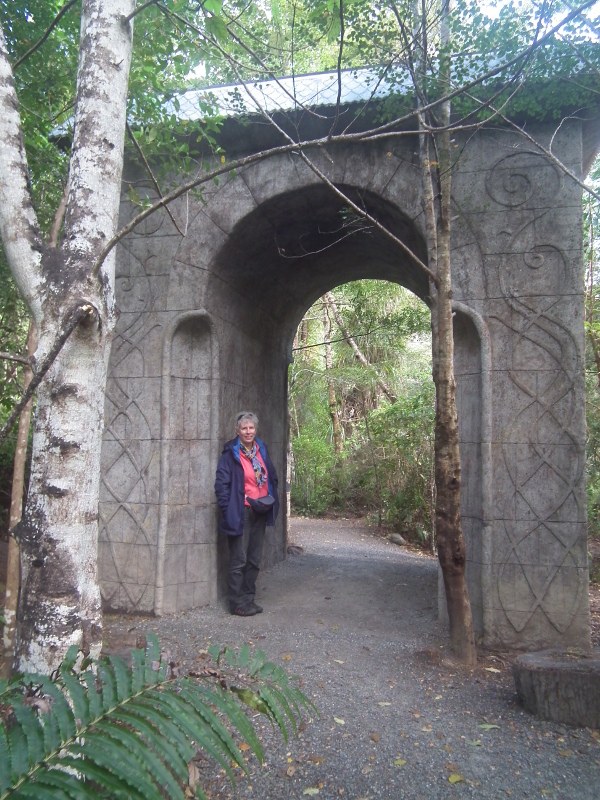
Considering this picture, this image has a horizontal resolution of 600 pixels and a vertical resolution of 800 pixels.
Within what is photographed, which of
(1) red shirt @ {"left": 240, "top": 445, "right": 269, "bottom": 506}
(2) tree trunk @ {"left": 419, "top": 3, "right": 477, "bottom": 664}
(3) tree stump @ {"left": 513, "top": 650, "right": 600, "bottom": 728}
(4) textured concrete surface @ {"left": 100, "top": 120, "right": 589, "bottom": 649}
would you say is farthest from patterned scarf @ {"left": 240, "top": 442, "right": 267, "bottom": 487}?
(3) tree stump @ {"left": 513, "top": 650, "right": 600, "bottom": 728}

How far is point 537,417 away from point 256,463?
2.50 m

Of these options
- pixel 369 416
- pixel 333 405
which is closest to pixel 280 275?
pixel 369 416

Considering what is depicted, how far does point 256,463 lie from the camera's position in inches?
219

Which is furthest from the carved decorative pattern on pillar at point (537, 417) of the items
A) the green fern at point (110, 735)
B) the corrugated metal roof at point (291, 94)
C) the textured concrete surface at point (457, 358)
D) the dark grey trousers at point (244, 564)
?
the green fern at point (110, 735)

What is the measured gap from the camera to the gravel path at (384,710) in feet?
8.90

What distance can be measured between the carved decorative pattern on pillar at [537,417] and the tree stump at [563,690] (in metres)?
1.03

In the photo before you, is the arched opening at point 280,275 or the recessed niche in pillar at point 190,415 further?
the arched opening at point 280,275

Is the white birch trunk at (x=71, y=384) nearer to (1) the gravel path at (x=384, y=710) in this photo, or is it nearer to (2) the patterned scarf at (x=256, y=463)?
(1) the gravel path at (x=384, y=710)

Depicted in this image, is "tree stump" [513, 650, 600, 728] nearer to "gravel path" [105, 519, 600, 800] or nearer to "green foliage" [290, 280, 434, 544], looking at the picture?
"gravel path" [105, 519, 600, 800]

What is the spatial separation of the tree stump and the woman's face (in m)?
2.94

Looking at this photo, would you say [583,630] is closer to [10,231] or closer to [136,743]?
[136,743]

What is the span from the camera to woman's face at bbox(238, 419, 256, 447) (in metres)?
5.47

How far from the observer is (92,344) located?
7.16ft

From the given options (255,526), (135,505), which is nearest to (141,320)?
(135,505)
